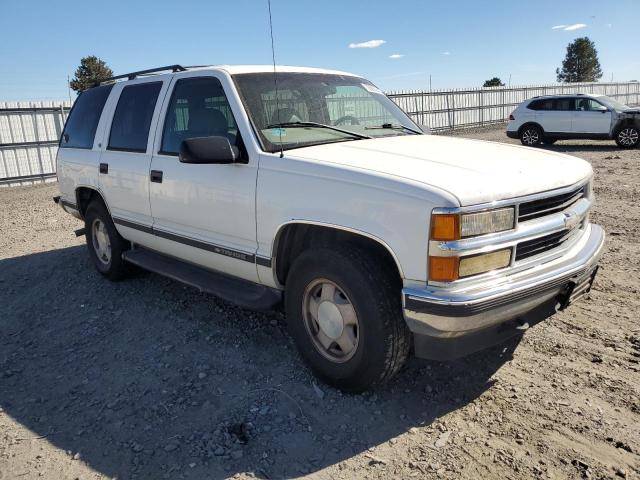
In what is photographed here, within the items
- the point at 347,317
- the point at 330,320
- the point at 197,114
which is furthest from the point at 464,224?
the point at 197,114

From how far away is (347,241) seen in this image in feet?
10.4

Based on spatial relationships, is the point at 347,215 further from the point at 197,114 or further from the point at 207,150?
the point at 197,114

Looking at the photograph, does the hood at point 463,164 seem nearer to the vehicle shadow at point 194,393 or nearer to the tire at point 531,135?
the vehicle shadow at point 194,393

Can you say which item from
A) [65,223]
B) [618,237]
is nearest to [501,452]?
[618,237]

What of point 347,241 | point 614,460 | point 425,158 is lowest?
point 614,460

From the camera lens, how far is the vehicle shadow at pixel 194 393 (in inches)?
113

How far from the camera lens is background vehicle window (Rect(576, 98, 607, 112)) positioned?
1594 cm

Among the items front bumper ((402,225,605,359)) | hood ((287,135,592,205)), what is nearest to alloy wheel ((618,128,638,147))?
hood ((287,135,592,205))

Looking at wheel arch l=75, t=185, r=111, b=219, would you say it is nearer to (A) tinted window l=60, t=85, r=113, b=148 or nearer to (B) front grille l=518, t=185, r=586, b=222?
(A) tinted window l=60, t=85, r=113, b=148

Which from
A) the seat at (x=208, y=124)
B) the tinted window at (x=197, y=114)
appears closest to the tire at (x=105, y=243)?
the tinted window at (x=197, y=114)

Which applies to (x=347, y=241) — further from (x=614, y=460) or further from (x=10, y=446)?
(x=10, y=446)

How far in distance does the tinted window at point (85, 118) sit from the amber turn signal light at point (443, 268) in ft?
14.0

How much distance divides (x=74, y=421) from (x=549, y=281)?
2977 mm

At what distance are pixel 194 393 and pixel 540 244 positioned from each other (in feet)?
7.77
